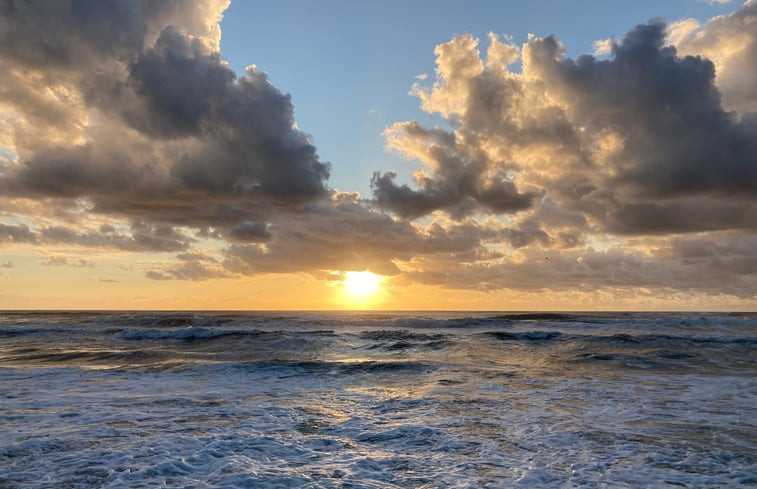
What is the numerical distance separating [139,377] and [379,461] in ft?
42.0

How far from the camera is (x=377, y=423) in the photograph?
35.2ft

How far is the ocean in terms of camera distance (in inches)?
291

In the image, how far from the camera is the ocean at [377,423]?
291 inches

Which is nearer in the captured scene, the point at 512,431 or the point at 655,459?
the point at 655,459

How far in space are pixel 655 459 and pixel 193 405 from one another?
35.3 feet

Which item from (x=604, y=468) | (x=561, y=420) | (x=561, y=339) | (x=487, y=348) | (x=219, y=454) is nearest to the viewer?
(x=604, y=468)

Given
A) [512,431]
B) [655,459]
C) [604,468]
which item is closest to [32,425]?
[512,431]

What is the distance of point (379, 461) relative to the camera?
8.07 meters

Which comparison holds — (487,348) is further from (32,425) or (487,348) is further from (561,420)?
(32,425)

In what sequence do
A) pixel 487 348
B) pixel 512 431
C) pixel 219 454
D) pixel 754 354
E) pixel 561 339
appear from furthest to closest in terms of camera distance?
pixel 561 339
pixel 487 348
pixel 754 354
pixel 512 431
pixel 219 454

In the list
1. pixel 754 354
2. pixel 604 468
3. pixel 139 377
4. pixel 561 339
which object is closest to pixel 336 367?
pixel 139 377

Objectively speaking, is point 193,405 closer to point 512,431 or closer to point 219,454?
point 219,454

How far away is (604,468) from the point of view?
7.67 meters

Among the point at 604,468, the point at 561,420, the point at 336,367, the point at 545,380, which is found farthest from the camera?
the point at 336,367
